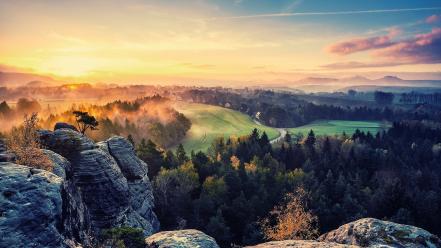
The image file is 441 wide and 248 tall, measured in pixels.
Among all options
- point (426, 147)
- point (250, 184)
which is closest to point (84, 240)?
point (250, 184)

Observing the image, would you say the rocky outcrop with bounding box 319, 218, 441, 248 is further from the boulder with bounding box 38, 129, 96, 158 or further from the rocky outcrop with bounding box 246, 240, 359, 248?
the boulder with bounding box 38, 129, 96, 158

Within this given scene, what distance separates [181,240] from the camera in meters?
24.9

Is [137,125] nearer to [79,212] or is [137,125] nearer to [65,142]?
[65,142]

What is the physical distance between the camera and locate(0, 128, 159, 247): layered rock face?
17.9 m

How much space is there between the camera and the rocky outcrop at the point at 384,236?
24.4 metres

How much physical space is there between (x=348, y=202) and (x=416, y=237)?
59735mm

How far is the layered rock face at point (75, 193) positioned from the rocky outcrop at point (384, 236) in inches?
741

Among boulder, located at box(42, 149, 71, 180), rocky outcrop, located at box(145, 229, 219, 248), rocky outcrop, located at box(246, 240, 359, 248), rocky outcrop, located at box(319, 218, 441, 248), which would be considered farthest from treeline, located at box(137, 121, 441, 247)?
boulder, located at box(42, 149, 71, 180)

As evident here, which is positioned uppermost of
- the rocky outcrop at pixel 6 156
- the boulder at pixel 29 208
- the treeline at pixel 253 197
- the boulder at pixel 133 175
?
the rocky outcrop at pixel 6 156

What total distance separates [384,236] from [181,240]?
14.4 m

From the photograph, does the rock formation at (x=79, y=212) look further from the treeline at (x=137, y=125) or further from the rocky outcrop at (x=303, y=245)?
the treeline at (x=137, y=125)

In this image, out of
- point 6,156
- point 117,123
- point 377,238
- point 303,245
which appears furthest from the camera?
point 117,123

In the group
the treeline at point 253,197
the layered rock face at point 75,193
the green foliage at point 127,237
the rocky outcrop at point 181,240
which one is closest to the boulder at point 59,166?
the layered rock face at point 75,193

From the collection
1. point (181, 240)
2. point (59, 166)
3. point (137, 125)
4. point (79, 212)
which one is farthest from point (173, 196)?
point (137, 125)
